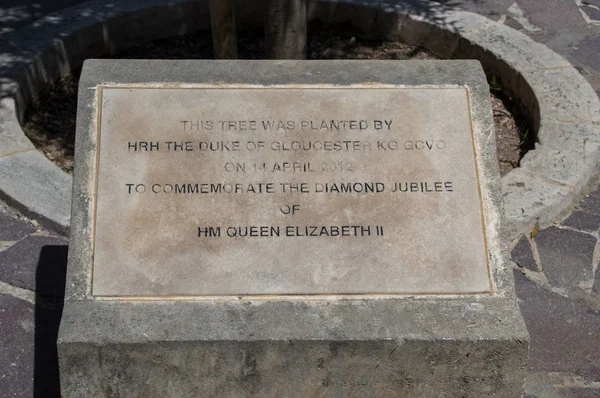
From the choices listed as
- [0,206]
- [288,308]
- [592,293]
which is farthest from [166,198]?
[592,293]

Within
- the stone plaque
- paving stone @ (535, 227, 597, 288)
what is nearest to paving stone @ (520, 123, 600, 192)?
paving stone @ (535, 227, 597, 288)

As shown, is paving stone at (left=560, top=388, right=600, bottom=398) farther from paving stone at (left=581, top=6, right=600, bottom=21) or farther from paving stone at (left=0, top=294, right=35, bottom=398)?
paving stone at (left=581, top=6, right=600, bottom=21)

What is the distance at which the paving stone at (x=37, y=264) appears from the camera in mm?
3898

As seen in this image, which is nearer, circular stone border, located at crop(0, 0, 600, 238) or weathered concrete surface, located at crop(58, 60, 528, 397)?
weathered concrete surface, located at crop(58, 60, 528, 397)

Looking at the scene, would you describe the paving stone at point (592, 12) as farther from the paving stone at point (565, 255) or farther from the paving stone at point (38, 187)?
the paving stone at point (38, 187)

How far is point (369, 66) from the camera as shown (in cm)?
329

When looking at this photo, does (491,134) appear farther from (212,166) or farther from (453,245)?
(212,166)

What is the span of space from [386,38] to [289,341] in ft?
11.5

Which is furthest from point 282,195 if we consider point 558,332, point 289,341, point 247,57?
point 247,57

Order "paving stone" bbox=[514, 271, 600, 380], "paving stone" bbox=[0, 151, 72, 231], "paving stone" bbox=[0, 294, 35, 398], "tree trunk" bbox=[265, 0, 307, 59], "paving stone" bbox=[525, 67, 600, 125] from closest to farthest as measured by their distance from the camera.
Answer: "paving stone" bbox=[0, 294, 35, 398]
"paving stone" bbox=[514, 271, 600, 380]
"paving stone" bbox=[0, 151, 72, 231]
"tree trunk" bbox=[265, 0, 307, 59]
"paving stone" bbox=[525, 67, 600, 125]

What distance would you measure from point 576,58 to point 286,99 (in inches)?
126

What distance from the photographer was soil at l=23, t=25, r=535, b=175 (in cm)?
495

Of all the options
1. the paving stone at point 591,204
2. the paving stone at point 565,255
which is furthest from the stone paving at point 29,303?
the paving stone at point 591,204

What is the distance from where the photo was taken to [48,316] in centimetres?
373
